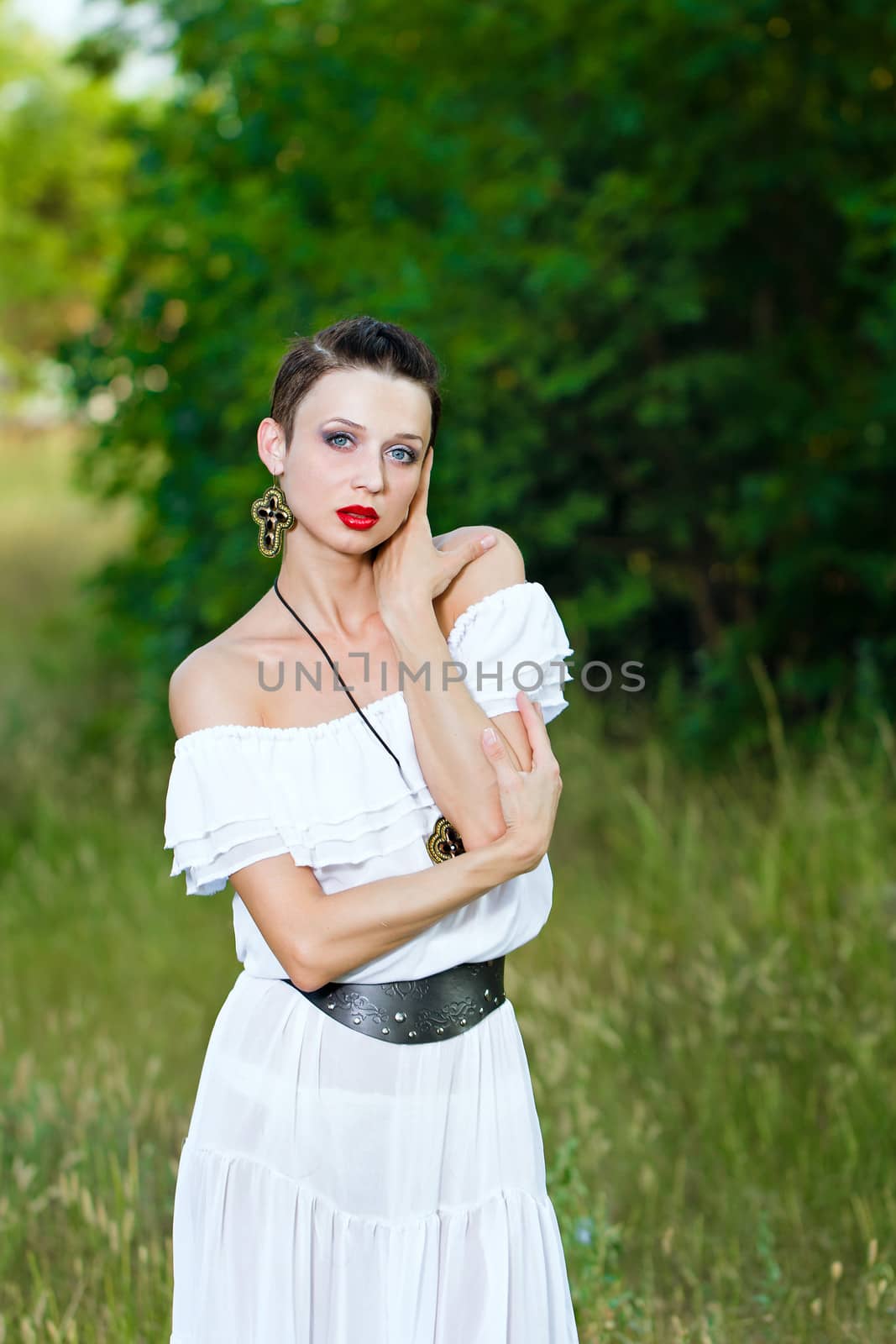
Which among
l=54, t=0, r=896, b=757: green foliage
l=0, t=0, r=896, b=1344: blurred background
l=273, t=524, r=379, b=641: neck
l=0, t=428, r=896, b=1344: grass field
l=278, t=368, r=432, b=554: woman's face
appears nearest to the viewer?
l=278, t=368, r=432, b=554: woman's face

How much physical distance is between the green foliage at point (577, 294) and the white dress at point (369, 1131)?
3856 millimetres

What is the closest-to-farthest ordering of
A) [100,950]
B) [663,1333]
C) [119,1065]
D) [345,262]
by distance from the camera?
1. [663,1333]
2. [119,1065]
3. [100,950]
4. [345,262]

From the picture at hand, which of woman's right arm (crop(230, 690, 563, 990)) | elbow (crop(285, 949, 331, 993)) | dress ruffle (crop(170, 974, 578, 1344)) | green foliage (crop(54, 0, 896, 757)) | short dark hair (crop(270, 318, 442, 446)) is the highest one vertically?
green foliage (crop(54, 0, 896, 757))

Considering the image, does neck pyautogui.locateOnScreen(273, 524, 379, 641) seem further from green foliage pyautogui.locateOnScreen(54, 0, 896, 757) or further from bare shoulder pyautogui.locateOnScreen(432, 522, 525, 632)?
green foliage pyautogui.locateOnScreen(54, 0, 896, 757)

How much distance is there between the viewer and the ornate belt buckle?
6.37ft

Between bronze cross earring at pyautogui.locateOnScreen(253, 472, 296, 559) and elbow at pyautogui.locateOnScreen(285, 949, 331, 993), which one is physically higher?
bronze cross earring at pyautogui.locateOnScreen(253, 472, 296, 559)

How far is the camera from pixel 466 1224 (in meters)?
1.94

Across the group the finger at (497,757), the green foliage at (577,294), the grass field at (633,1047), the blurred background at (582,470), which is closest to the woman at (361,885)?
the finger at (497,757)

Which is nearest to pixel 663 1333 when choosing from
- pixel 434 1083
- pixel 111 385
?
pixel 434 1083

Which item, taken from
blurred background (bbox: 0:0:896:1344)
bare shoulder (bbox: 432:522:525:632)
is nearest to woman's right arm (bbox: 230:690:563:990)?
bare shoulder (bbox: 432:522:525:632)

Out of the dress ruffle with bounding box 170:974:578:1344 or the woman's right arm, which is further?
the dress ruffle with bounding box 170:974:578:1344

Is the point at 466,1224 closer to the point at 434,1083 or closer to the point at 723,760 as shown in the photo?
the point at 434,1083

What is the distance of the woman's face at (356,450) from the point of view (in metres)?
1.90

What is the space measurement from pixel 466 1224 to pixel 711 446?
199 inches
